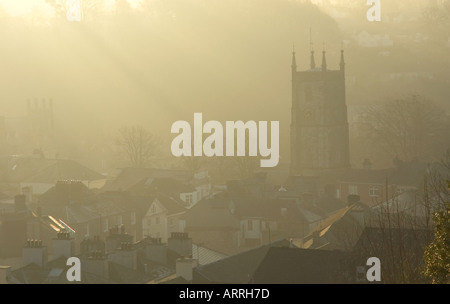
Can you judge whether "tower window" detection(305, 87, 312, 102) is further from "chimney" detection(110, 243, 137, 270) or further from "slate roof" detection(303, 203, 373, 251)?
"chimney" detection(110, 243, 137, 270)

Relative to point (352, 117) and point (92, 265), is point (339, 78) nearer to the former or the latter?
point (352, 117)

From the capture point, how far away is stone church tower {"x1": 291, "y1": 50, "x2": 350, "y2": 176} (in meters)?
62.8

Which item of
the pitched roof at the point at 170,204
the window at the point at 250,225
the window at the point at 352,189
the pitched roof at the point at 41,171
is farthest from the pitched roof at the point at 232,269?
the window at the point at 352,189

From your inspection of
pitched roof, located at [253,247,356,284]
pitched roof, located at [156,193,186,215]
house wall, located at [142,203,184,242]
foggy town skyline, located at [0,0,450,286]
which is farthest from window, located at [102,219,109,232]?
pitched roof, located at [253,247,356,284]

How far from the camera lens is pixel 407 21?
109 m

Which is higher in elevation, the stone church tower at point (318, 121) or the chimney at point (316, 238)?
the stone church tower at point (318, 121)

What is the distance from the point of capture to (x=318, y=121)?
64062 millimetres

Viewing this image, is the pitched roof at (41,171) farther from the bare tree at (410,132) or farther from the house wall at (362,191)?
the bare tree at (410,132)

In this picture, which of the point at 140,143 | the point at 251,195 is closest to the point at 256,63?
the point at 140,143

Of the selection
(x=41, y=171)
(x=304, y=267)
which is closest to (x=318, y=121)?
(x=41, y=171)

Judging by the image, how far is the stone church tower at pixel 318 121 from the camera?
6284 centimetres

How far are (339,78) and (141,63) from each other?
3959 cm

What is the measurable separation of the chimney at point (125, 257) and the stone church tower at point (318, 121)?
39877mm

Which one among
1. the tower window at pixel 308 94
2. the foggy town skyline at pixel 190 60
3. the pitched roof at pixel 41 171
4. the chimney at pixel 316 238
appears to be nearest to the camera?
the chimney at pixel 316 238
